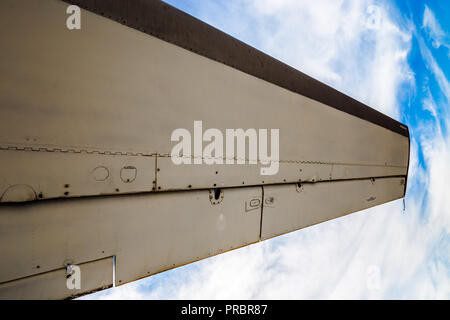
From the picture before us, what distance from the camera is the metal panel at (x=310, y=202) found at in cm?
194

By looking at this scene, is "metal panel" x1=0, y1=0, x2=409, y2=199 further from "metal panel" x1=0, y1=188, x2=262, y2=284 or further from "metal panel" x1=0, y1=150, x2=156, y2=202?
"metal panel" x1=0, y1=188, x2=262, y2=284

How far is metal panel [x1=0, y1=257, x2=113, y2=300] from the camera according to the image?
911 millimetres

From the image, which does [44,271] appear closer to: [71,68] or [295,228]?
[71,68]

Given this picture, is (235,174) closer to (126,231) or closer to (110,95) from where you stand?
(126,231)

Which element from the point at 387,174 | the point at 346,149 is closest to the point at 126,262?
the point at 346,149

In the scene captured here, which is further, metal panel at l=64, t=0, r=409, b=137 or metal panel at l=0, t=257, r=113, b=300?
metal panel at l=64, t=0, r=409, b=137

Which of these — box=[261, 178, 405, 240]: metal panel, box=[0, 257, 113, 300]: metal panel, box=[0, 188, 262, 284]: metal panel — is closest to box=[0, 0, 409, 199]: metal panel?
box=[0, 188, 262, 284]: metal panel

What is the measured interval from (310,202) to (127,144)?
2.09 metres

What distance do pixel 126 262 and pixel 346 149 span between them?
2.88 meters

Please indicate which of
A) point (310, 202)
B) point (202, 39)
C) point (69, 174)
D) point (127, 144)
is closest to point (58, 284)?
point (69, 174)

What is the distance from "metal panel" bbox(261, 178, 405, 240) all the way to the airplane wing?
3 centimetres

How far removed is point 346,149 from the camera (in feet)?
8.77

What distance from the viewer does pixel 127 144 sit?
114 centimetres

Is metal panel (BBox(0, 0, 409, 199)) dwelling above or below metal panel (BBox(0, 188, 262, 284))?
above
